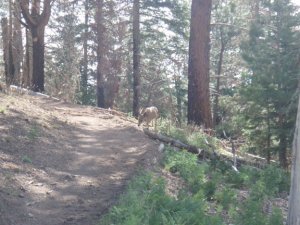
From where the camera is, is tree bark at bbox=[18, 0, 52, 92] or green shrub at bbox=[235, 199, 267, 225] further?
tree bark at bbox=[18, 0, 52, 92]

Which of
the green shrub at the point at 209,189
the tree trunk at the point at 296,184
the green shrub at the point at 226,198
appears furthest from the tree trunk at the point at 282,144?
the tree trunk at the point at 296,184

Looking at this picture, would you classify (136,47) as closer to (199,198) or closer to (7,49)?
(7,49)

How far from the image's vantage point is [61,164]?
9.07 metres

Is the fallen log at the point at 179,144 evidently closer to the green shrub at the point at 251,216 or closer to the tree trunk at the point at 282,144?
the green shrub at the point at 251,216

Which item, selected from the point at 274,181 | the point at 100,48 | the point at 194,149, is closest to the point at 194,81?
the point at 194,149

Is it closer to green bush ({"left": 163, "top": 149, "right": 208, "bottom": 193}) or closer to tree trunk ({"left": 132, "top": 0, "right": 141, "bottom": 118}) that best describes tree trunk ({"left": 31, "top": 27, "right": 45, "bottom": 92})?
tree trunk ({"left": 132, "top": 0, "right": 141, "bottom": 118})

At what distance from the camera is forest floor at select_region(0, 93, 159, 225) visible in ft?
22.3

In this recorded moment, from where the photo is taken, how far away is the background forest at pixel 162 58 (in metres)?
17.1

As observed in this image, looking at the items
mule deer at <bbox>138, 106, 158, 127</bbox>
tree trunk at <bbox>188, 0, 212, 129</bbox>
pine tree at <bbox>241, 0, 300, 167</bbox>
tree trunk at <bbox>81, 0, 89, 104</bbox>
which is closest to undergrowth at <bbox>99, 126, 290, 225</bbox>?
mule deer at <bbox>138, 106, 158, 127</bbox>

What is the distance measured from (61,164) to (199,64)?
27.1 feet

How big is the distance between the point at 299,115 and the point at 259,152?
11.4 m

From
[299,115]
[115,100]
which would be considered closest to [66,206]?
[299,115]

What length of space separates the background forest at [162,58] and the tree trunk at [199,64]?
2.45ft

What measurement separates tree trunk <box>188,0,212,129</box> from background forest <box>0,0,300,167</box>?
2.45 ft
